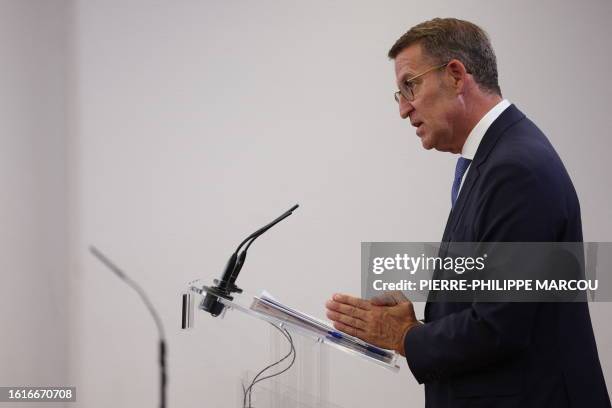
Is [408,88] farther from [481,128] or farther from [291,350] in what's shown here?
[291,350]

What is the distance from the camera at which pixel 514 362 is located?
1.05 m

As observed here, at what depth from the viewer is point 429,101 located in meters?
1.23

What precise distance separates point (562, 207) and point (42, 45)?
2124 mm

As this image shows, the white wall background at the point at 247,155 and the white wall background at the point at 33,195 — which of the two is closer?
the white wall background at the point at 247,155

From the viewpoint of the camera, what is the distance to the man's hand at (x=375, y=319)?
1.14 m

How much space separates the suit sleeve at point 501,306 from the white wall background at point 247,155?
3.59ft

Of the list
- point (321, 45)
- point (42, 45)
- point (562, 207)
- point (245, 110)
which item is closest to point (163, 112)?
point (245, 110)

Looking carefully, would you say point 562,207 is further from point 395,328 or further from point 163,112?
point 163,112

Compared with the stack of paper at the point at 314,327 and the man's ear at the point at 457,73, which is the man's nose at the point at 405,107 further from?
the stack of paper at the point at 314,327

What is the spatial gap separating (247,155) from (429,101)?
1199mm

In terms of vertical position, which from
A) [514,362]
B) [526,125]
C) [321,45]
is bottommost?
[514,362]

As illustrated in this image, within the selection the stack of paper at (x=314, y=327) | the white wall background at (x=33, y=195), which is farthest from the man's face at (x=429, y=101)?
the white wall background at (x=33, y=195)

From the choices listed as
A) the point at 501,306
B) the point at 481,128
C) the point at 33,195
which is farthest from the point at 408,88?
the point at 33,195

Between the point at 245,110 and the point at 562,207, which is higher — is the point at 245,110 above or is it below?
above
